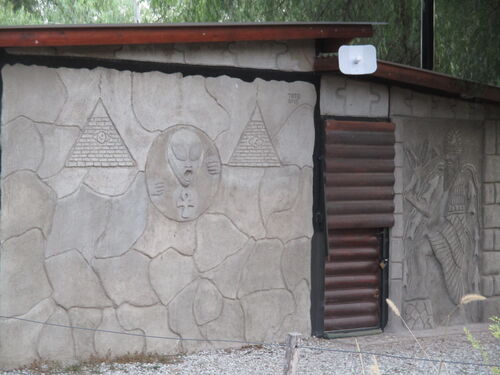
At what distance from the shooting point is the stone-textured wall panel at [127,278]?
797 centimetres

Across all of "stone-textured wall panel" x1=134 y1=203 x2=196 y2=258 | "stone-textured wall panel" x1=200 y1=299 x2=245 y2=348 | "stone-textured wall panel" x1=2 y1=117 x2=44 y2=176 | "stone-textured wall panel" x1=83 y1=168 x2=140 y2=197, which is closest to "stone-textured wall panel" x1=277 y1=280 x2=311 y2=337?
"stone-textured wall panel" x1=200 y1=299 x2=245 y2=348

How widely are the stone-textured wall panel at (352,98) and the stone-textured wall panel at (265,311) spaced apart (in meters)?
1.97

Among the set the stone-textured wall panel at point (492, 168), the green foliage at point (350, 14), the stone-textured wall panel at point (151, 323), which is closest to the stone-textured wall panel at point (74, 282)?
the stone-textured wall panel at point (151, 323)

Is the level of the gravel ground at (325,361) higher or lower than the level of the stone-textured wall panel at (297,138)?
lower

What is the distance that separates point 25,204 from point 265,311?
2.67 m

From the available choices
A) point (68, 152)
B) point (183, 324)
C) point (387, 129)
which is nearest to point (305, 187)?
point (387, 129)

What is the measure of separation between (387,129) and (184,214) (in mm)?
2585

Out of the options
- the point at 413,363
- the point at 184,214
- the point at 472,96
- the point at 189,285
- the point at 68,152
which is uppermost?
the point at 472,96

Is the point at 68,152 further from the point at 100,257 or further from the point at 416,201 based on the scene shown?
the point at 416,201

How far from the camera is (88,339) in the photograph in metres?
7.91

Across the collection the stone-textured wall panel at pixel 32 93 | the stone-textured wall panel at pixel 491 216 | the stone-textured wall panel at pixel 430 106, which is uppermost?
the stone-textured wall panel at pixel 430 106

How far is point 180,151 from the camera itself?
329 inches

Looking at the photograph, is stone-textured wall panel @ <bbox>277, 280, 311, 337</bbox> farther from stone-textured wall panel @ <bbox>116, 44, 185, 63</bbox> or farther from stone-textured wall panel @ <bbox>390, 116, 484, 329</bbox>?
stone-textured wall panel @ <bbox>116, 44, 185, 63</bbox>

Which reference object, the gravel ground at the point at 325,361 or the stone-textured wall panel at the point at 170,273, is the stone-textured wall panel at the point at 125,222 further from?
the gravel ground at the point at 325,361
